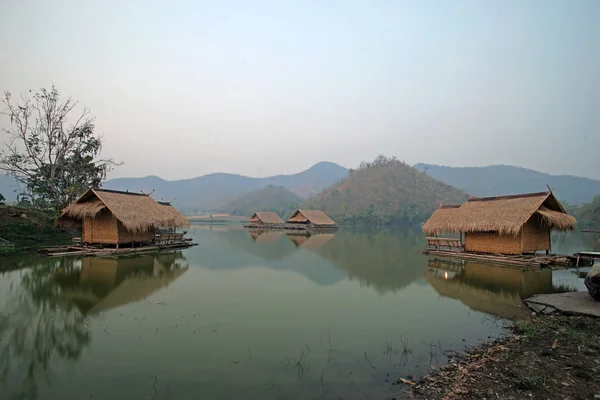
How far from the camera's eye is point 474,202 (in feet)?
56.2

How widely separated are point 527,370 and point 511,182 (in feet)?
561

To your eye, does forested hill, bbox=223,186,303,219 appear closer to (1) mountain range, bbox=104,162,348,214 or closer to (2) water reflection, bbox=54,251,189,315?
(1) mountain range, bbox=104,162,348,214

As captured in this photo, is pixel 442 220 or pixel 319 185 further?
pixel 319 185

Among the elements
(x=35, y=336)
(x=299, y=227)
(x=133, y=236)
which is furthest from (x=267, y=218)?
(x=35, y=336)

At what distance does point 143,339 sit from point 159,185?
192845mm

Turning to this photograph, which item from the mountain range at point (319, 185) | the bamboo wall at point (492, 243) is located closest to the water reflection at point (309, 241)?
the bamboo wall at point (492, 243)

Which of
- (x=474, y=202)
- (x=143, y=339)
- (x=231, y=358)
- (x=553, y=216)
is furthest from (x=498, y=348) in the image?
(x=474, y=202)

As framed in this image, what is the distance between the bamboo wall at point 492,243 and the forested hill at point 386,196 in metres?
44.3

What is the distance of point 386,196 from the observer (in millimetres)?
75312

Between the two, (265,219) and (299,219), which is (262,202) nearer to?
(265,219)

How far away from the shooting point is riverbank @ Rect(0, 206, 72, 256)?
1590cm

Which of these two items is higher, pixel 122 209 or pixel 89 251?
pixel 122 209

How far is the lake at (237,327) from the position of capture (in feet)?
13.9

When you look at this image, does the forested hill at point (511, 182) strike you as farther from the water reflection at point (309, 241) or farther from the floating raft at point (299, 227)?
the water reflection at point (309, 241)
